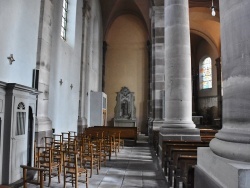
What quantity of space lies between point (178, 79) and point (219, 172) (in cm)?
490

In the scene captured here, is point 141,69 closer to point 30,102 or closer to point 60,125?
point 60,125

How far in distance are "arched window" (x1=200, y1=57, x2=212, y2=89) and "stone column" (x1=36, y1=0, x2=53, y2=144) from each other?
17.6 m

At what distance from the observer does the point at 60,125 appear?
1155 cm

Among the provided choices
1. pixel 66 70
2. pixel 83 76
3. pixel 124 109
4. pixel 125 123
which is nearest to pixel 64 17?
pixel 66 70

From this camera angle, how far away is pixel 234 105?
6.46 ft

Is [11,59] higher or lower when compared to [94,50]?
lower

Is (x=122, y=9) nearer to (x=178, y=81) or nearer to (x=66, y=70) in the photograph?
(x=66, y=70)

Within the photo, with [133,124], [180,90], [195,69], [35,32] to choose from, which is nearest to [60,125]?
[35,32]

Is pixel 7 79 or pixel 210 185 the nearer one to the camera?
pixel 210 185

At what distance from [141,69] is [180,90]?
15.7 metres

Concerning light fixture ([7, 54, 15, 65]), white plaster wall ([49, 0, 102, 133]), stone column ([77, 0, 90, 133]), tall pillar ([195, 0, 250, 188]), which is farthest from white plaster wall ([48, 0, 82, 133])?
tall pillar ([195, 0, 250, 188])

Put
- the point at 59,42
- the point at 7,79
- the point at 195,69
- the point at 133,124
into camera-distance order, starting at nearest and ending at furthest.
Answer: the point at 7,79 < the point at 59,42 < the point at 133,124 < the point at 195,69

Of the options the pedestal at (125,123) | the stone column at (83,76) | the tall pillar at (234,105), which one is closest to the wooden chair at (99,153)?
the tall pillar at (234,105)

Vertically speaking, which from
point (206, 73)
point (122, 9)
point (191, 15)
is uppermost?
point (122, 9)
